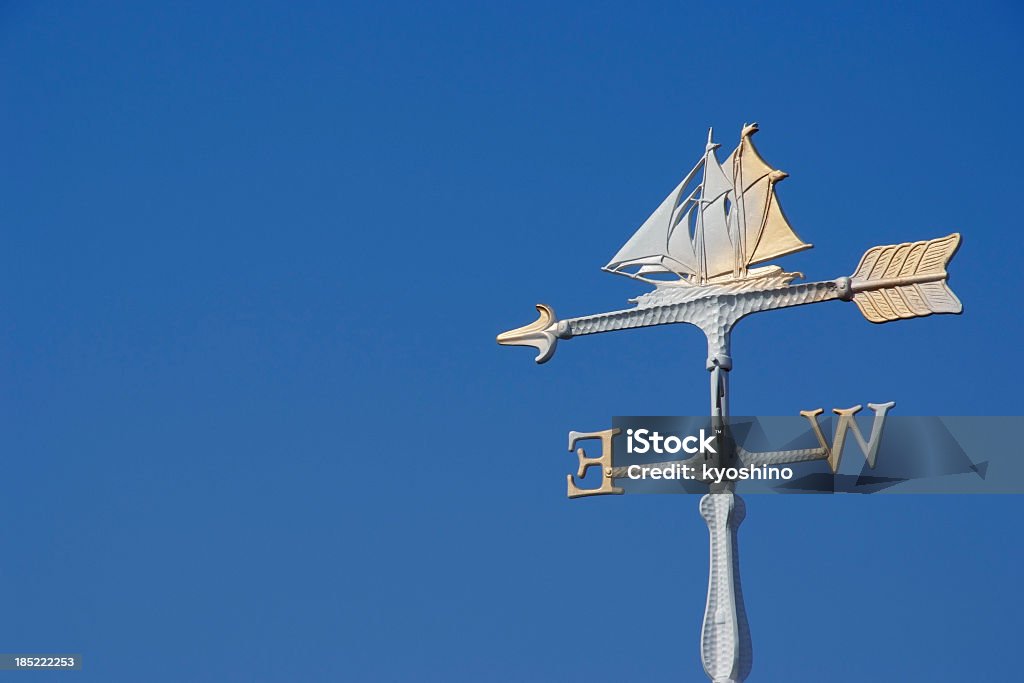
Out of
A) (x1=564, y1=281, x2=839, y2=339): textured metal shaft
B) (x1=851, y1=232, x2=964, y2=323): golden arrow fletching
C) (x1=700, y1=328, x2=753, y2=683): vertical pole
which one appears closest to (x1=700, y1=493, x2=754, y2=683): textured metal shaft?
(x1=700, y1=328, x2=753, y2=683): vertical pole

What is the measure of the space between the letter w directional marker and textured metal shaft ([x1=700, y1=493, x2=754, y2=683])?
2.49 ft

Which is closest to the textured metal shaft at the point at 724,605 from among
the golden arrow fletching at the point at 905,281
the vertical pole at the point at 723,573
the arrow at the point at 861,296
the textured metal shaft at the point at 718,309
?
the vertical pole at the point at 723,573

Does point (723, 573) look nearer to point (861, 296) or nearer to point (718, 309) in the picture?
point (718, 309)

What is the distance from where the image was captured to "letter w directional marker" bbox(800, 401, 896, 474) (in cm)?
1445

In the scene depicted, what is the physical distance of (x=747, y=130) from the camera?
15398 millimetres

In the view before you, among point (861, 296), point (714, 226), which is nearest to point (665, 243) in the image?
point (714, 226)

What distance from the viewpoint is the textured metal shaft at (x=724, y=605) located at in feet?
46.1

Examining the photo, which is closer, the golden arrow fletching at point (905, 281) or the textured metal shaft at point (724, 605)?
the textured metal shaft at point (724, 605)

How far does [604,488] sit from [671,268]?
184cm

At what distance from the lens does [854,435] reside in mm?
14508

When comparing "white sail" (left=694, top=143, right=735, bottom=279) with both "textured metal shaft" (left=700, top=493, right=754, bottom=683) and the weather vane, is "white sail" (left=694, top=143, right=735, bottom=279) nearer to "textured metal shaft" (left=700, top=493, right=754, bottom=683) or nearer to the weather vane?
the weather vane

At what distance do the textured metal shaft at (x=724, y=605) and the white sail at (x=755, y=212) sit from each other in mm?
1928

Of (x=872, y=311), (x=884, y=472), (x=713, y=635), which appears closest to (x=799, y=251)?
(x=872, y=311)

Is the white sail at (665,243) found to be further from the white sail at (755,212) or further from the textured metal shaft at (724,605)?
the textured metal shaft at (724,605)
